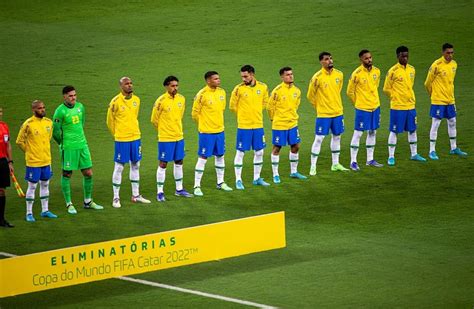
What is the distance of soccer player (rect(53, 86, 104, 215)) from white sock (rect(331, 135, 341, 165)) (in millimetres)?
5240

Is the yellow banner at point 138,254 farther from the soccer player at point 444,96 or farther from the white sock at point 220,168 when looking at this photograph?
the soccer player at point 444,96

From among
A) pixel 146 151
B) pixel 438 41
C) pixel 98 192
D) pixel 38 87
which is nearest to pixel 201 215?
pixel 98 192

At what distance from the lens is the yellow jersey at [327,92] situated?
78.6 feet

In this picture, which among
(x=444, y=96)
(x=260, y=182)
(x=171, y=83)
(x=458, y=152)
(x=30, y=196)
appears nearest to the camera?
(x=30, y=196)

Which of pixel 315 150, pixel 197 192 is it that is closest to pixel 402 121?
pixel 315 150

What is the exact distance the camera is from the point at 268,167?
24.8 m

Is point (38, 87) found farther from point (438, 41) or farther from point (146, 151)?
point (438, 41)

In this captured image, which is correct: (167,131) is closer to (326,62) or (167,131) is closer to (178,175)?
(178,175)

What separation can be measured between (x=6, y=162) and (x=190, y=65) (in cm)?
1209

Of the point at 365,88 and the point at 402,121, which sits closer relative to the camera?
the point at 365,88

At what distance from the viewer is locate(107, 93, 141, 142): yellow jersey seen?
21.8 meters

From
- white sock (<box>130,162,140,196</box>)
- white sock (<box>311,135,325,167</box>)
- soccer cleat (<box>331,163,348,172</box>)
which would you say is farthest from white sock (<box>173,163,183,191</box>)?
soccer cleat (<box>331,163,348,172</box>)

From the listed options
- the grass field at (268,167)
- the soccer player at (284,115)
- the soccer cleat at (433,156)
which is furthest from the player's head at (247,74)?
the soccer cleat at (433,156)

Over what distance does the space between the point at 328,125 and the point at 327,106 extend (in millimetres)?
379
